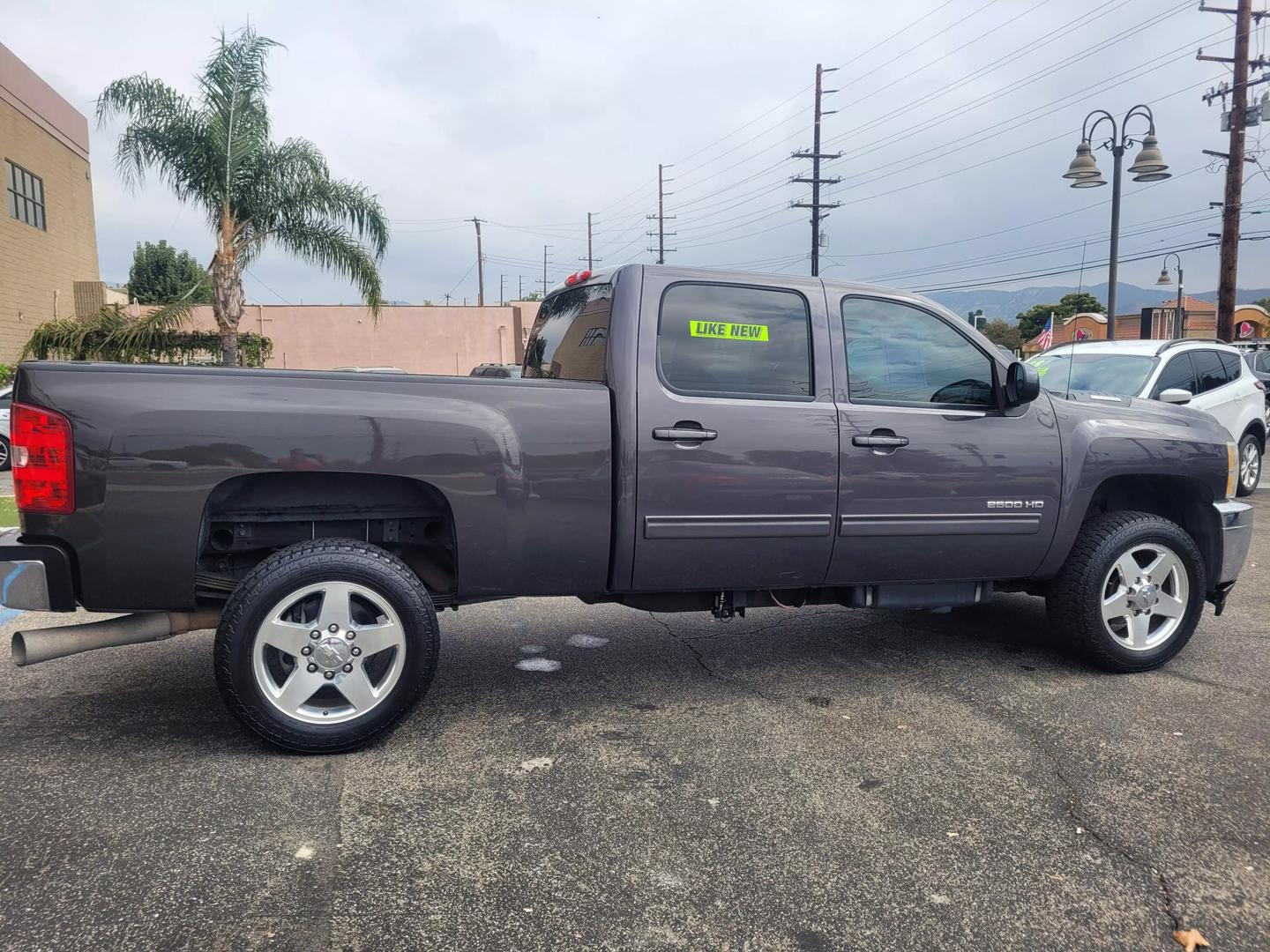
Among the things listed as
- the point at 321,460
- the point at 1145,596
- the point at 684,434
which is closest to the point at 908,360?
the point at 684,434

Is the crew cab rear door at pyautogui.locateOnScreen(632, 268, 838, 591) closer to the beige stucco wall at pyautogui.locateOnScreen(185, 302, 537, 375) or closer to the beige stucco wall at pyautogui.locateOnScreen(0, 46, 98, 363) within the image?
the beige stucco wall at pyautogui.locateOnScreen(0, 46, 98, 363)

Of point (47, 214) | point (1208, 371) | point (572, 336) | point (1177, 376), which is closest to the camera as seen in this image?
point (572, 336)

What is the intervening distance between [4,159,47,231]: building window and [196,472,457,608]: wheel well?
24.1m

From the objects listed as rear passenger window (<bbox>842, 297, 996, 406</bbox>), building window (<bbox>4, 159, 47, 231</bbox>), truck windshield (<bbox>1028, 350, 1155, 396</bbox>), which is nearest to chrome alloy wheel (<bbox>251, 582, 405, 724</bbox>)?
rear passenger window (<bbox>842, 297, 996, 406</bbox>)

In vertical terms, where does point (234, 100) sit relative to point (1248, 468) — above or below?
above

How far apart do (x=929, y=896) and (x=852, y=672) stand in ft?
6.89

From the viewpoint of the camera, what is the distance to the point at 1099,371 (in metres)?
10.2

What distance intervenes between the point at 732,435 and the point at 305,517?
1.77 meters

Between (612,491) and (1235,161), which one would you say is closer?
(612,491)

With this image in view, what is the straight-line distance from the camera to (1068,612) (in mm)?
4727

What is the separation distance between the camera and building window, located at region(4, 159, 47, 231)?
2306 cm

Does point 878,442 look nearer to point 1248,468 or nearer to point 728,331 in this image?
point 728,331

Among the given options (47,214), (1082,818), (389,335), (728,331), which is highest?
(47,214)

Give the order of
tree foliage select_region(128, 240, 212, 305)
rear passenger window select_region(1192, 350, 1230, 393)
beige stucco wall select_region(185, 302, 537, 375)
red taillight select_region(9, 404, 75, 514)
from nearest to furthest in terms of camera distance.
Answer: red taillight select_region(9, 404, 75, 514) < rear passenger window select_region(1192, 350, 1230, 393) < beige stucco wall select_region(185, 302, 537, 375) < tree foliage select_region(128, 240, 212, 305)
